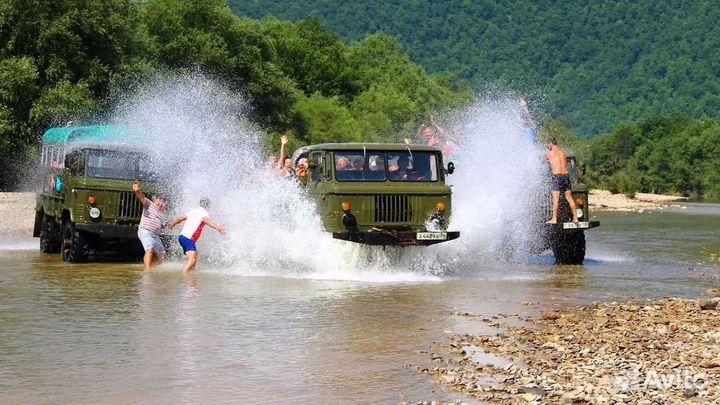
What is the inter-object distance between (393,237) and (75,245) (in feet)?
18.8

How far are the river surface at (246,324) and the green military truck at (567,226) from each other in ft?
1.06

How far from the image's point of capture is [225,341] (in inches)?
430

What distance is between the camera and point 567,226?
19812 millimetres

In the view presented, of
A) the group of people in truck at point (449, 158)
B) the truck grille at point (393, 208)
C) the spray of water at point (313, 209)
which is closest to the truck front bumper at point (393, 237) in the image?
the truck grille at point (393, 208)

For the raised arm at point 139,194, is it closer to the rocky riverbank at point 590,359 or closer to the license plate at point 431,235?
the license plate at point 431,235

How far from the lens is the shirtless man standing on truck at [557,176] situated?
19.9 m

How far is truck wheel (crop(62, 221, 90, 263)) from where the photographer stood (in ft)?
62.5

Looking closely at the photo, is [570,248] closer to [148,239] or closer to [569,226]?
[569,226]

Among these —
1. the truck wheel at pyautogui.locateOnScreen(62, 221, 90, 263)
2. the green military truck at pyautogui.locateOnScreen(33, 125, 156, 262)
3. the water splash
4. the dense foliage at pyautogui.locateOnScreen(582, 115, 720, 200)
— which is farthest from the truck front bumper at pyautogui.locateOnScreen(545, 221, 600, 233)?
the dense foliage at pyautogui.locateOnScreen(582, 115, 720, 200)

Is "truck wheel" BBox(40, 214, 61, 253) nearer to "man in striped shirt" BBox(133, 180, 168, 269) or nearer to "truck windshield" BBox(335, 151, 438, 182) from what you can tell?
"man in striped shirt" BBox(133, 180, 168, 269)

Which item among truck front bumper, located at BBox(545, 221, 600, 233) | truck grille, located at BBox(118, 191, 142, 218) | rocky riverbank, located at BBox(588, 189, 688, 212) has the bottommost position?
truck front bumper, located at BBox(545, 221, 600, 233)

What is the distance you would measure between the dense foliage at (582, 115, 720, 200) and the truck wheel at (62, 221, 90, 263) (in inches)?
3581

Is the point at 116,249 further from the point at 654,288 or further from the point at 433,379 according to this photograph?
the point at 433,379

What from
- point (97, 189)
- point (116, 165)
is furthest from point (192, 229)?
point (116, 165)
